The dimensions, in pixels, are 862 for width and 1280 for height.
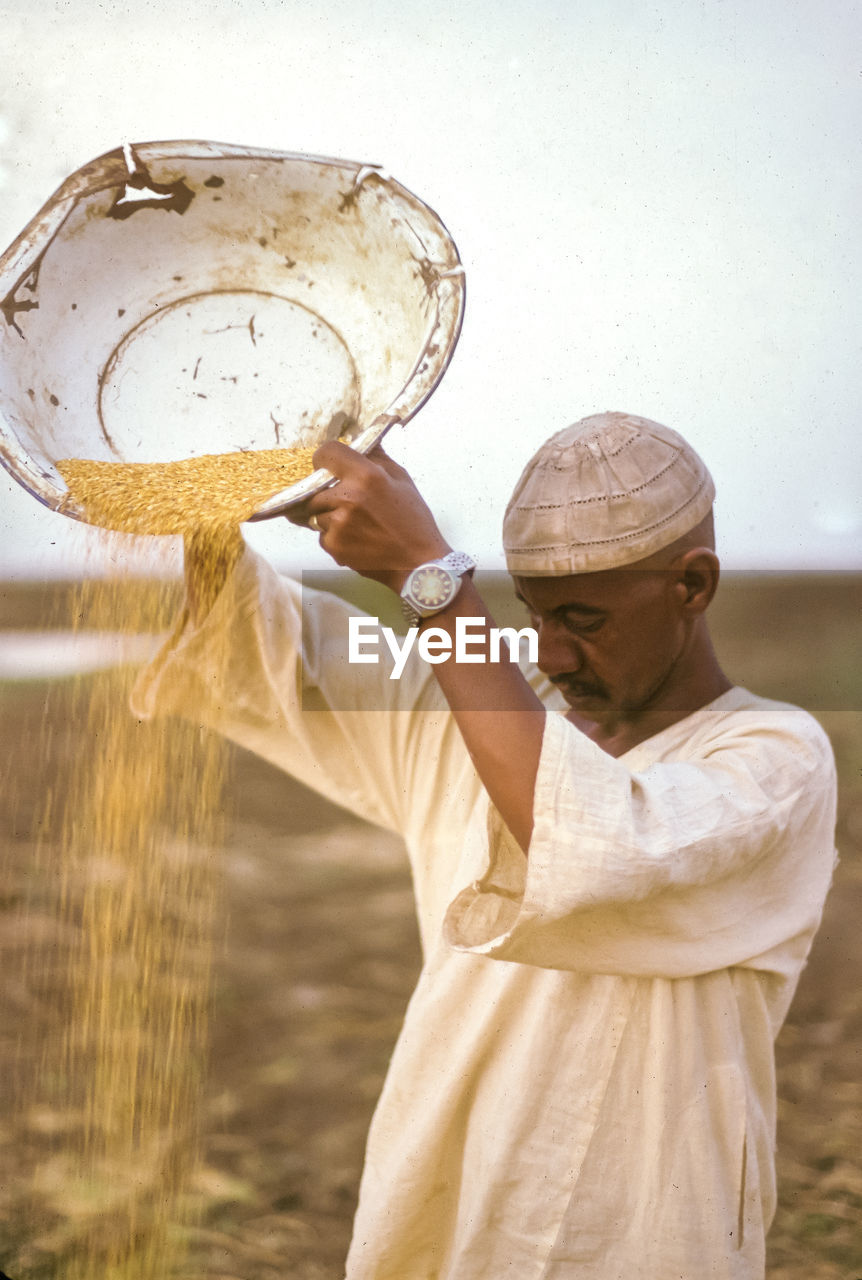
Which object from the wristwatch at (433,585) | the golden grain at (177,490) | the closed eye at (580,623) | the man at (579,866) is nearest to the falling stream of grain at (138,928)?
the golden grain at (177,490)

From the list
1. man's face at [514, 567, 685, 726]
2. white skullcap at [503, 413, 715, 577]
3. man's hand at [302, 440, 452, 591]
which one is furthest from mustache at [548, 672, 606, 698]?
man's hand at [302, 440, 452, 591]

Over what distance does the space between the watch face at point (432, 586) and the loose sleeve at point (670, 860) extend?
0.15 meters

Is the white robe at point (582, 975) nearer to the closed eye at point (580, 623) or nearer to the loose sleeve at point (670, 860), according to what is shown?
the loose sleeve at point (670, 860)

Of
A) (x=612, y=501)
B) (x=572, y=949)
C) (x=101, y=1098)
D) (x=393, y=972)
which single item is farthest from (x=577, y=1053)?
(x=393, y=972)

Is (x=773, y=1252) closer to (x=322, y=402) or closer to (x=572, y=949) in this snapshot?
(x=572, y=949)

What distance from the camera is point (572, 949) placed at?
1.15 meters

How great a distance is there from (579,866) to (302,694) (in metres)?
0.48

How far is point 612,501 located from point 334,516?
0.97ft

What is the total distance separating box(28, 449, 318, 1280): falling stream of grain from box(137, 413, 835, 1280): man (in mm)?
112

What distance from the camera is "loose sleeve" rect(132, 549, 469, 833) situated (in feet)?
4.42

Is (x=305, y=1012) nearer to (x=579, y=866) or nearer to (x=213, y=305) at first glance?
(x=213, y=305)

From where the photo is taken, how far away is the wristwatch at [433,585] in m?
1.06

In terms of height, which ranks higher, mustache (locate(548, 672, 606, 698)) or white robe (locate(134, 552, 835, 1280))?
mustache (locate(548, 672, 606, 698))

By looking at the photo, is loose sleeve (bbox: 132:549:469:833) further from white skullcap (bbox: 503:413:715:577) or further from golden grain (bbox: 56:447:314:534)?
white skullcap (bbox: 503:413:715:577)
